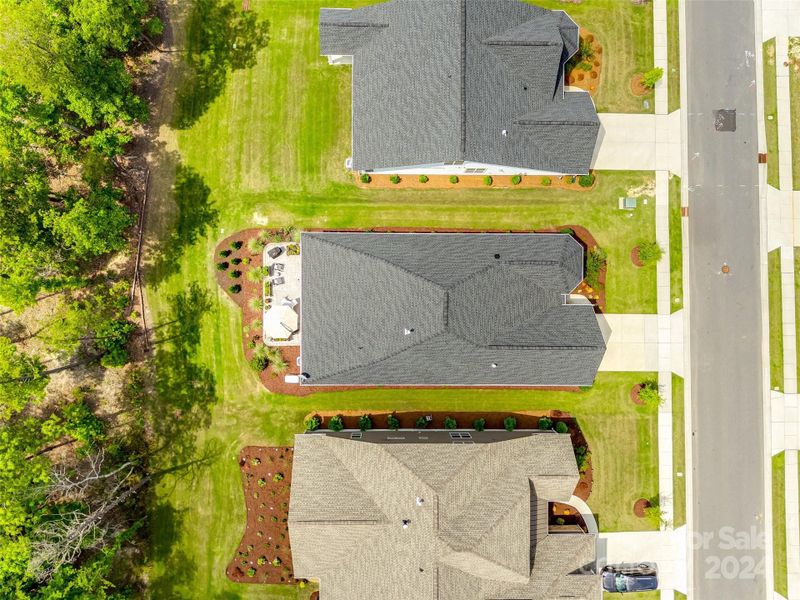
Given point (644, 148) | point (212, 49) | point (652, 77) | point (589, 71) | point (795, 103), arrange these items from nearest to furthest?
1. point (652, 77)
2. point (212, 49)
3. point (644, 148)
4. point (589, 71)
5. point (795, 103)

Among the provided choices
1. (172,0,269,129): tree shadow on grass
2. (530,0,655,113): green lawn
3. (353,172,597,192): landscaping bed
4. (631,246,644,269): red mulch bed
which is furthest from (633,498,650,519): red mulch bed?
(172,0,269,129): tree shadow on grass

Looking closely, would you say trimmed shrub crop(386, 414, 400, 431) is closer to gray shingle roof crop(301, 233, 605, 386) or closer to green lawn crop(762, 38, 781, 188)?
gray shingle roof crop(301, 233, 605, 386)

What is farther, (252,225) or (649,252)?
(252,225)

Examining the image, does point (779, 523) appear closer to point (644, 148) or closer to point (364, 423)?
point (644, 148)

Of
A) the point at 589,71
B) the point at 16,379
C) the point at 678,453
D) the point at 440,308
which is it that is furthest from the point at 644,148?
the point at 16,379

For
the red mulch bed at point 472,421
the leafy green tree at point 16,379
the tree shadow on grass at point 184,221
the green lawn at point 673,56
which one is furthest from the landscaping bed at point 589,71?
the leafy green tree at point 16,379

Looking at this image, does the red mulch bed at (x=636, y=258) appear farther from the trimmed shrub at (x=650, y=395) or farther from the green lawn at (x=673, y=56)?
the green lawn at (x=673, y=56)

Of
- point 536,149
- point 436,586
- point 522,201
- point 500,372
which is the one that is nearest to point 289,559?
point 436,586
